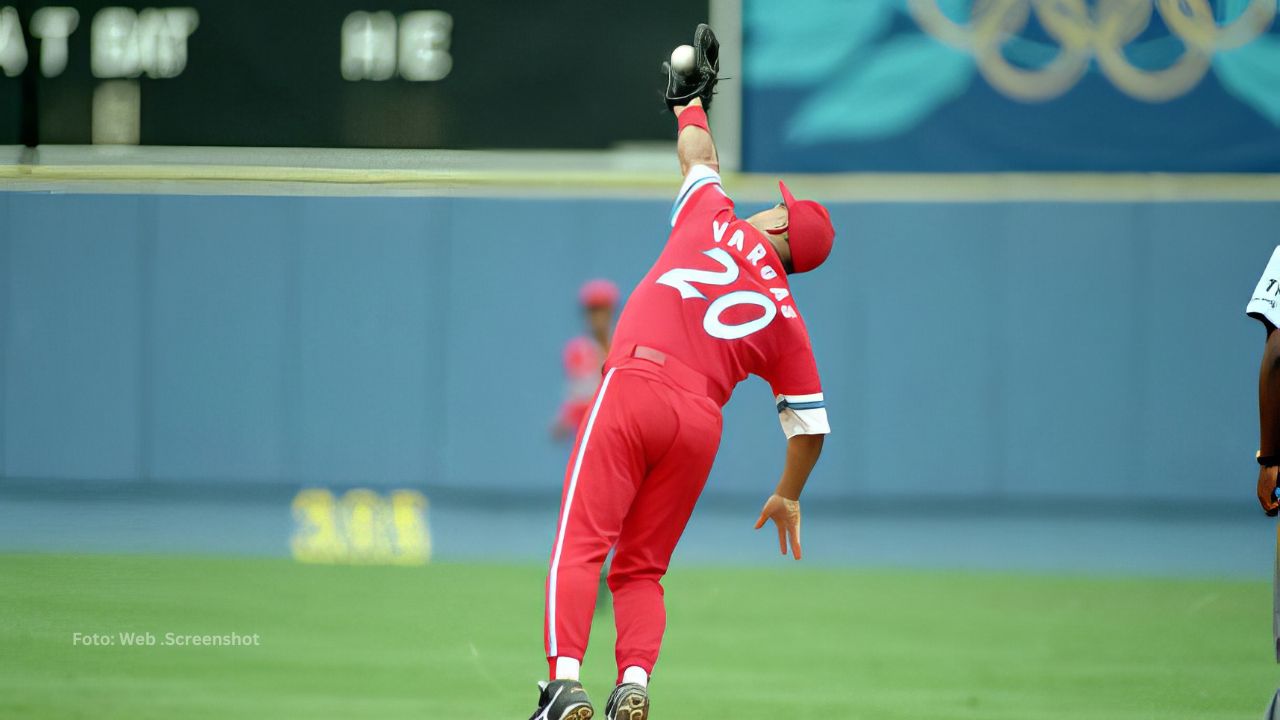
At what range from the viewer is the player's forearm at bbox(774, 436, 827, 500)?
15.3 ft

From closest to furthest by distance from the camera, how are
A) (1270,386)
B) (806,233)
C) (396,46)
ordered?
1. (1270,386)
2. (806,233)
3. (396,46)

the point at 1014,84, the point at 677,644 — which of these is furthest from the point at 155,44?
the point at 1014,84

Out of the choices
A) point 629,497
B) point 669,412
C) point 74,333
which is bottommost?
point 74,333

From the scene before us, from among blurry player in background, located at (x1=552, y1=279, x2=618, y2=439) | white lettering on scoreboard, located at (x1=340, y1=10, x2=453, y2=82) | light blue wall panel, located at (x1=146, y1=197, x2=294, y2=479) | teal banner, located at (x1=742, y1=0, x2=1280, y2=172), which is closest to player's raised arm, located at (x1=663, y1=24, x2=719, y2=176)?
blurry player in background, located at (x1=552, y1=279, x2=618, y2=439)

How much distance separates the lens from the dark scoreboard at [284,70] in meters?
10.2

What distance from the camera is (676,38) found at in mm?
10633

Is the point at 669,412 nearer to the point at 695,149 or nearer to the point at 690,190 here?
the point at 690,190

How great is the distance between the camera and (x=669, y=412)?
4289 millimetres

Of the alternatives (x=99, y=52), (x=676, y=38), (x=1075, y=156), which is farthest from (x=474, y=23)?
(x=1075, y=156)

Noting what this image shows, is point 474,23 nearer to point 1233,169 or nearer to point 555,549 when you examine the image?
point 1233,169

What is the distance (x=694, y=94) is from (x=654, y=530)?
4.73ft

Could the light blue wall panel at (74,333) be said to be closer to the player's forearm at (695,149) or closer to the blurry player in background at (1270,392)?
the player's forearm at (695,149)

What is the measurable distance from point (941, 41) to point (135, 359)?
6355 mm

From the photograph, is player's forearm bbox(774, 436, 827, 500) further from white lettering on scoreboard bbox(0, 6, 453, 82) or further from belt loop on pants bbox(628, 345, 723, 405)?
white lettering on scoreboard bbox(0, 6, 453, 82)
